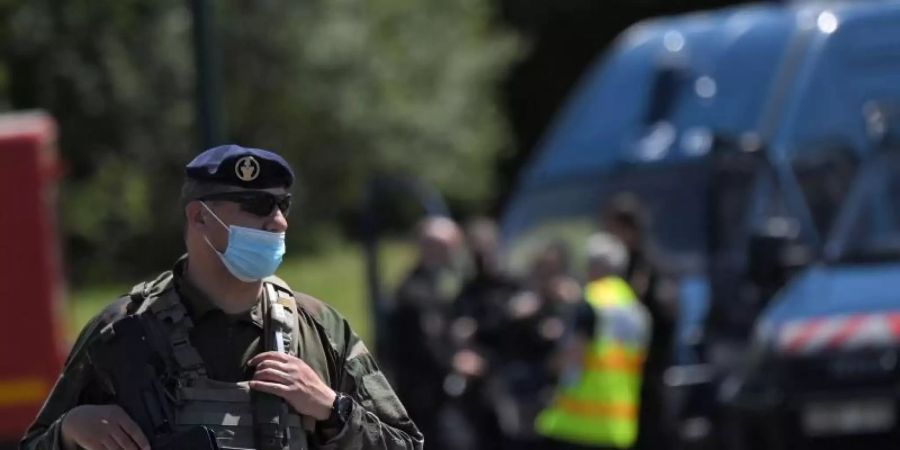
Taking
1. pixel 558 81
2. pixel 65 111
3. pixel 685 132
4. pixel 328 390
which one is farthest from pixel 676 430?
pixel 558 81

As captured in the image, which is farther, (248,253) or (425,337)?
(425,337)

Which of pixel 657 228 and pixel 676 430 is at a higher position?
pixel 657 228

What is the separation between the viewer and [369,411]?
4.01 metres

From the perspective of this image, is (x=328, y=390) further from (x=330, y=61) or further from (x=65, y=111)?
(x=330, y=61)

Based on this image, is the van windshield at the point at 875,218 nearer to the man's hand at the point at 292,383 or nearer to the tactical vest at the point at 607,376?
the tactical vest at the point at 607,376

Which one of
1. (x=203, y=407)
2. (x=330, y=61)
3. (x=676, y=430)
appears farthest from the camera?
(x=330, y=61)

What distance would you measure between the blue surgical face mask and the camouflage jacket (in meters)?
0.18

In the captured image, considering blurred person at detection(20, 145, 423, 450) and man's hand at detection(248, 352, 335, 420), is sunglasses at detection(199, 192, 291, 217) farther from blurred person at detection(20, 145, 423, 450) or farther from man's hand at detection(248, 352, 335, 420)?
man's hand at detection(248, 352, 335, 420)

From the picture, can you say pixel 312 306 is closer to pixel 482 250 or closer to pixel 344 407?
pixel 344 407

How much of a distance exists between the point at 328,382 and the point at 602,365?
14.5 ft

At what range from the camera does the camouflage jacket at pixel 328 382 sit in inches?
152

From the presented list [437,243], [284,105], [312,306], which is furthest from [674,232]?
[284,105]

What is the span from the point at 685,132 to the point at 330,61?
16.0 m

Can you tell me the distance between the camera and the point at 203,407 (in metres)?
3.79
